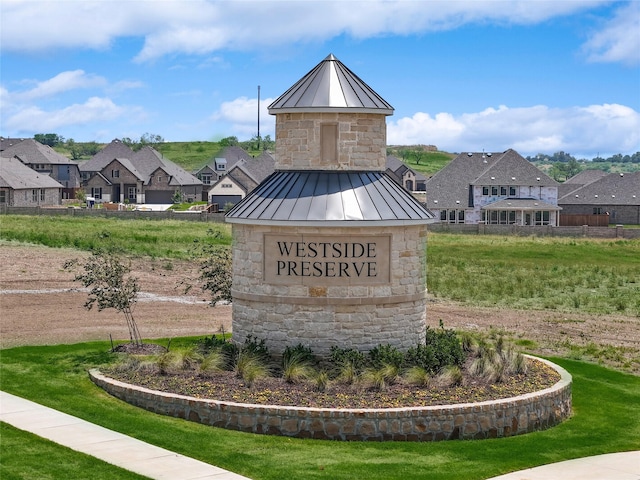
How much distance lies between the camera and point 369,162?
23.3 meters

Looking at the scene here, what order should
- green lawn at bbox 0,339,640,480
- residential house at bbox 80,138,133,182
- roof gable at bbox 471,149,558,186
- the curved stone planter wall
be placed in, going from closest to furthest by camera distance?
1. green lawn at bbox 0,339,640,480
2. the curved stone planter wall
3. roof gable at bbox 471,149,558,186
4. residential house at bbox 80,138,133,182

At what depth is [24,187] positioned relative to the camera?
88312 mm

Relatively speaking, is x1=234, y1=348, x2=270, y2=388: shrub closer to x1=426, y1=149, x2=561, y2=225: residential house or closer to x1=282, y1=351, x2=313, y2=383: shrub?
x1=282, y1=351, x2=313, y2=383: shrub

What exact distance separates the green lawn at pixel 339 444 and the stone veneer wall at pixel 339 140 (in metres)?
7.42

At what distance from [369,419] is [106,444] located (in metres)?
5.11

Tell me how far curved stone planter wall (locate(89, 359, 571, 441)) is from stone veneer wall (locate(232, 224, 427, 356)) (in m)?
3.31

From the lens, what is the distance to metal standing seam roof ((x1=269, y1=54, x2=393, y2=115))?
22.9 metres

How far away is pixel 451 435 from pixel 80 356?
1062cm

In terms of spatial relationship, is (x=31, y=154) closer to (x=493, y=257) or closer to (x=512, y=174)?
(x=512, y=174)

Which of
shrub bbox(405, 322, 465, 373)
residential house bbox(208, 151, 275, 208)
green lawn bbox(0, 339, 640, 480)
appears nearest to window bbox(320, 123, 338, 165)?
shrub bbox(405, 322, 465, 373)

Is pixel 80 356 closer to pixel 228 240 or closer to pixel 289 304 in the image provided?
pixel 289 304

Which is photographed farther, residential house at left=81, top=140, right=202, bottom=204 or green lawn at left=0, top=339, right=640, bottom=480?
residential house at left=81, top=140, right=202, bottom=204

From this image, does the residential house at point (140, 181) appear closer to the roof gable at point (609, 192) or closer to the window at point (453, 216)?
the window at point (453, 216)

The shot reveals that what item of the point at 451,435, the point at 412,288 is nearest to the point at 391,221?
the point at 412,288
